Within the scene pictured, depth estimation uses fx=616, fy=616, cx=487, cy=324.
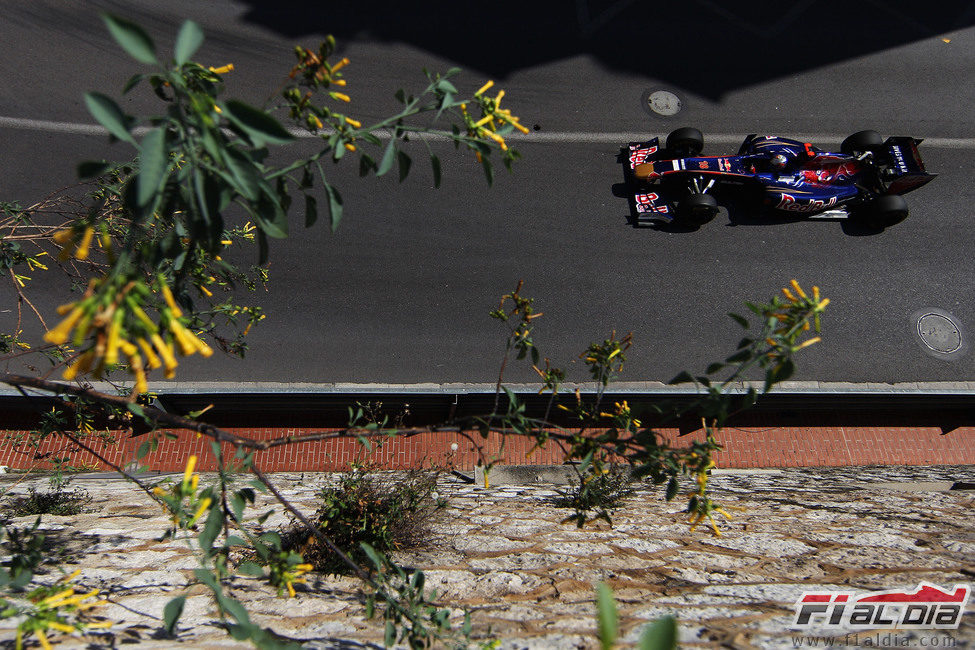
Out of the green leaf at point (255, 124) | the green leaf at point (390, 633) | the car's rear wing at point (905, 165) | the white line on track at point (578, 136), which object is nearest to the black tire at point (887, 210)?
the car's rear wing at point (905, 165)

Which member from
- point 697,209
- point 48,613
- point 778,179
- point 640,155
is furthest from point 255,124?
point 778,179

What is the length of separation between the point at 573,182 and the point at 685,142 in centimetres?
225

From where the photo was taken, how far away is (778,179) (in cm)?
1127

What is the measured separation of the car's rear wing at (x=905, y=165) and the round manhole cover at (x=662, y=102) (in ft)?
13.4

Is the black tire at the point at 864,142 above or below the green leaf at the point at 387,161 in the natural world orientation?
above

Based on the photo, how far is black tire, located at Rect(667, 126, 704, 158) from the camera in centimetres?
1178

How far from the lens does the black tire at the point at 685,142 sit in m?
11.8

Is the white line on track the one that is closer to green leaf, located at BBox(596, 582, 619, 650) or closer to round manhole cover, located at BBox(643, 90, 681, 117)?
round manhole cover, located at BBox(643, 90, 681, 117)

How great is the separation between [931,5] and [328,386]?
17.1 m

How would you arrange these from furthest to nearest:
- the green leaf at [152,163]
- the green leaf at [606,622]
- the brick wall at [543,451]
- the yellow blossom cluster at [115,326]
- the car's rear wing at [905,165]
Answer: the car's rear wing at [905,165]
the brick wall at [543,451]
the green leaf at [152,163]
the yellow blossom cluster at [115,326]
the green leaf at [606,622]

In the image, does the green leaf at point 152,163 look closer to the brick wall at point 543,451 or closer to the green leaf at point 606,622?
the green leaf at point 606,622

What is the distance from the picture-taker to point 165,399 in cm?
898

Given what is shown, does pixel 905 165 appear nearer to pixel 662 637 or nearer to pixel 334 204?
pixel 334 204

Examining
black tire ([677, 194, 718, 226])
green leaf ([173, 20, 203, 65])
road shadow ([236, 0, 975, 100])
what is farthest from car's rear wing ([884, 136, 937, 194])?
green leaf ([173, 20, 203, 65])
